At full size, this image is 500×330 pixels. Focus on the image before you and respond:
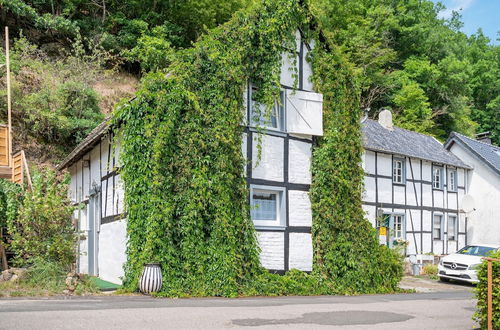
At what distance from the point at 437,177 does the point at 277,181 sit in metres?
15.9

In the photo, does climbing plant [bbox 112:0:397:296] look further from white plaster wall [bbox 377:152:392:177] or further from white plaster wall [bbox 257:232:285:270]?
white plaster wall [bbox 377:152:392:177]

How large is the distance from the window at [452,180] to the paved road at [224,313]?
17.1 meters

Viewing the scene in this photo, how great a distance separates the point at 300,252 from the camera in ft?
51.2

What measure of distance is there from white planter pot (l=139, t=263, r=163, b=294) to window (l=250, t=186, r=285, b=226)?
3.30 metres

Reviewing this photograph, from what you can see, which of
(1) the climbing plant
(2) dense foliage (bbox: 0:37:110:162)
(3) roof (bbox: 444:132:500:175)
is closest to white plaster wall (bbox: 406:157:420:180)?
(3) roof (bbox: 444:132:500:175)

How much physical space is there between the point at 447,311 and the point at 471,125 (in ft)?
109

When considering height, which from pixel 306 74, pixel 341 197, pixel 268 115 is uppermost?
pixel 306 74

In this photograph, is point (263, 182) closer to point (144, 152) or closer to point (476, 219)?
point (144, 152)

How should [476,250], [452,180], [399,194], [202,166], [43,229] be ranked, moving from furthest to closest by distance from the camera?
[452,180], [399,194], [476,250], [43,229], [202,166]

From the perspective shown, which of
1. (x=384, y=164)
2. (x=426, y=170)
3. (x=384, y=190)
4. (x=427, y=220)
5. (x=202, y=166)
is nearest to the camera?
(x=202, y=166)

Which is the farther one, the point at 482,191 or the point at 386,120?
the point at 482,191

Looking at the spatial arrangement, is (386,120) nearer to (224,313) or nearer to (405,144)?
(405,144)

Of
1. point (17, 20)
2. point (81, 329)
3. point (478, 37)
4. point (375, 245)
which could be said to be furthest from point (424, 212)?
point (478, 37)

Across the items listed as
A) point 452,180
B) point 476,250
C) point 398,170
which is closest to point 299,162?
point 476,250
